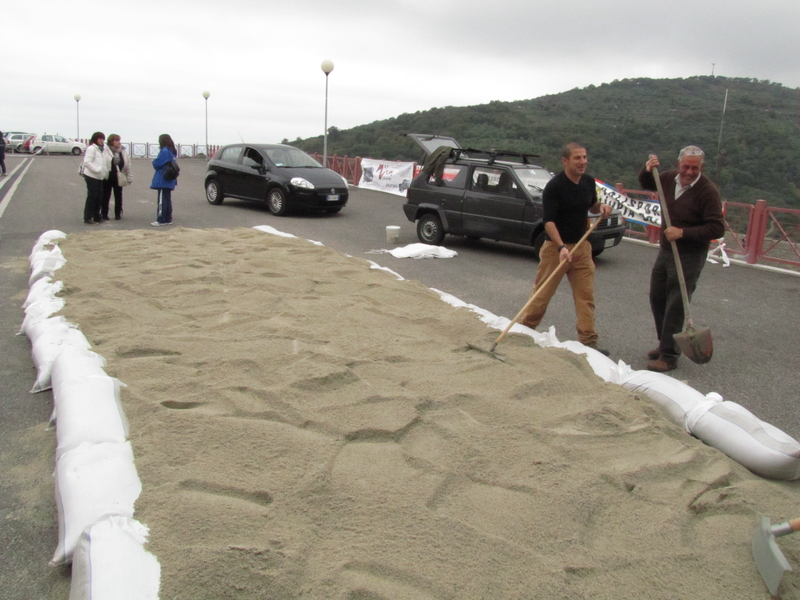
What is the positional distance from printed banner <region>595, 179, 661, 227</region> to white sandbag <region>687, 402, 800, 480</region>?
966cm

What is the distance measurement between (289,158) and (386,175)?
7482 millimetres

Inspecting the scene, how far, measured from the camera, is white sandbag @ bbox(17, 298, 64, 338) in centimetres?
496

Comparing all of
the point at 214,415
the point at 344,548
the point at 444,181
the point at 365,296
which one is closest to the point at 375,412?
the point at 214,415

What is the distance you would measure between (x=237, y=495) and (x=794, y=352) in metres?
5.56

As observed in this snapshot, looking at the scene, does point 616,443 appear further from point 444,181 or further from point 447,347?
point 444,181

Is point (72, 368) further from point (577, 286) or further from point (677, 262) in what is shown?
point (677, 262)

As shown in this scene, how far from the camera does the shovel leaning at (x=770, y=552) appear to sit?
2275 millimetres

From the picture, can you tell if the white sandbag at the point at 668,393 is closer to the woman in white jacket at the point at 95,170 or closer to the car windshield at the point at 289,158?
the woman in white jacket at the point at 95,170

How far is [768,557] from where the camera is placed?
2.35 meters

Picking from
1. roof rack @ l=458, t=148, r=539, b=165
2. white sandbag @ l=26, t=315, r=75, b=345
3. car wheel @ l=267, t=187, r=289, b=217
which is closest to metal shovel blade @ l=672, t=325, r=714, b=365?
white sandbag @ l=26, t=315, r=75, b=345

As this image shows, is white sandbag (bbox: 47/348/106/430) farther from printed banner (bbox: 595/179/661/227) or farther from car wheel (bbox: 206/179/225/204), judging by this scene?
car wheel (bbox: 206/179/225/204)

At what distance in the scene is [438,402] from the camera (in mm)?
3654

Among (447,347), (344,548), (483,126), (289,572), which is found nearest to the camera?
(289,572)

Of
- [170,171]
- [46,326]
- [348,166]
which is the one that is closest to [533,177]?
[170,171]
